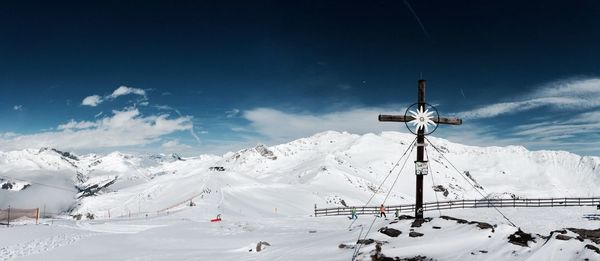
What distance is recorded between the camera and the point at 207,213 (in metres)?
58.2

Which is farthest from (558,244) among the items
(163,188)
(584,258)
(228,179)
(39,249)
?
(163,188)

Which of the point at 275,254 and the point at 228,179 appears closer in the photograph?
the point at 275,254

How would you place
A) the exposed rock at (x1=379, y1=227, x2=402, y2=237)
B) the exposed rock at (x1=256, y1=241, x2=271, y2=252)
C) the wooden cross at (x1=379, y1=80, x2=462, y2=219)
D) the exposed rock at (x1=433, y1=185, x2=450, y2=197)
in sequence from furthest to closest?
the exposed rock at (x1=433, y1=185, x2=450, y2=197) → the exposed rock at (x1=256, y1=241, x2=271, y2=252) → the wooden cross at (x1=379, y1=80, x2=462, y2=219) → the exposed rock at (x1=379, y1=227, x2=402, y2=237)

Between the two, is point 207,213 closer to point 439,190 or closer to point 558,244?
point 558,244

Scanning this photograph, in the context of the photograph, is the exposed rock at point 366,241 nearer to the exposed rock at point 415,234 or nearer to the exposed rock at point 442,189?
the exposed rock at point 415,234

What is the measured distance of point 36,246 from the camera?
25672 mm

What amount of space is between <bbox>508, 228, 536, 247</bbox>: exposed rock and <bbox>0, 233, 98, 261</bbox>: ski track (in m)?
23.9

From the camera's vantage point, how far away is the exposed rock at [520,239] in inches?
590

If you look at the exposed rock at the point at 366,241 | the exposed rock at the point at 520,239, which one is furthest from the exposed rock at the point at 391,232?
the exposed rock at the point at 520,239

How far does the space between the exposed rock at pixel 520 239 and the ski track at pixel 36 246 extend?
23888 mm

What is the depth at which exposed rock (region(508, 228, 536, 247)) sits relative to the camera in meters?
15.0

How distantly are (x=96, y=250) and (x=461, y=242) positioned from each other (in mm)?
19622

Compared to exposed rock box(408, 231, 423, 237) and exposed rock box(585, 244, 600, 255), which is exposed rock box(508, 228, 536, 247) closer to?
exposed rock box(585, 244, 600, 255)

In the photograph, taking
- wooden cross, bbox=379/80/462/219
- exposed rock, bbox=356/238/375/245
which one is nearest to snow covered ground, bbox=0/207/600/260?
exposed rock, bbox=356/238/375/245
